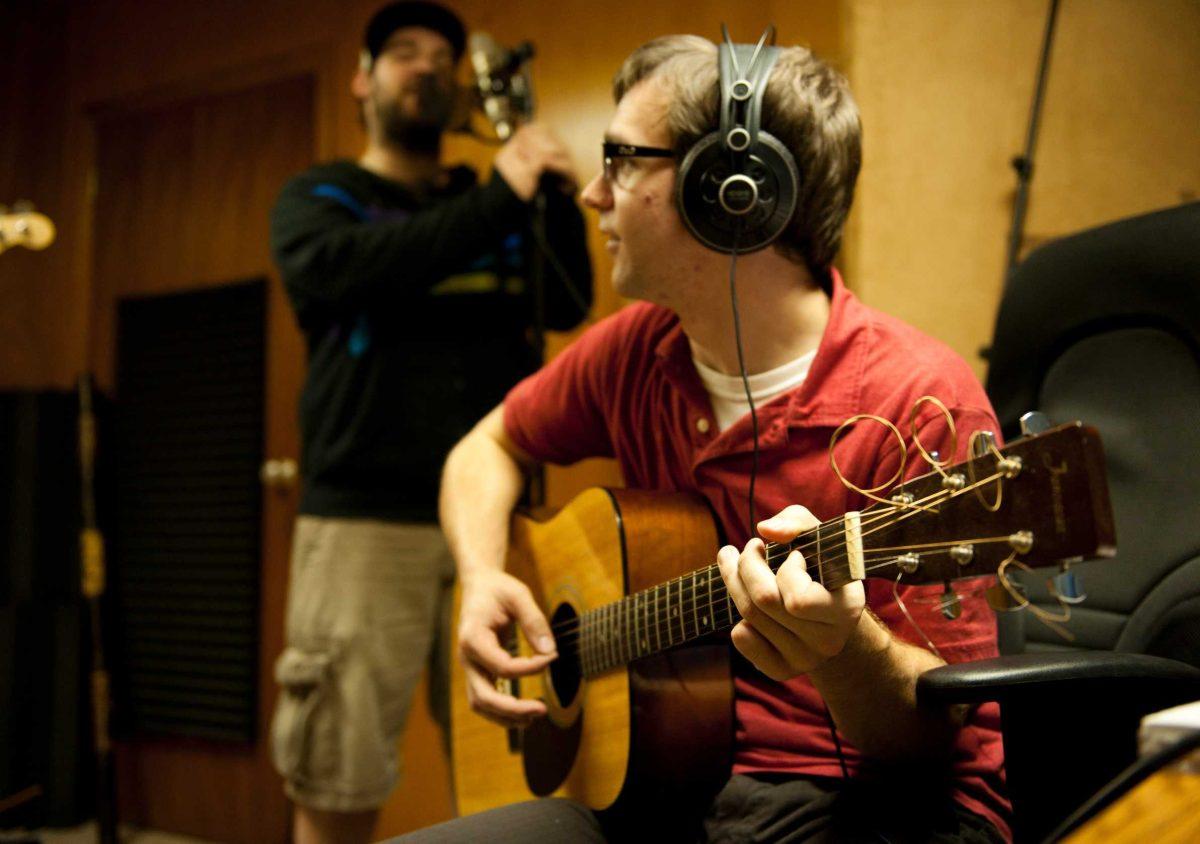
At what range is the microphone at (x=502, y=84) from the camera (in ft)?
6.36

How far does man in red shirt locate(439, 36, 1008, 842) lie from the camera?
906 millimetres

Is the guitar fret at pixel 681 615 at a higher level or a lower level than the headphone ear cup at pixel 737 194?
lower

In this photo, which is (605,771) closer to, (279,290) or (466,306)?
(466,306)

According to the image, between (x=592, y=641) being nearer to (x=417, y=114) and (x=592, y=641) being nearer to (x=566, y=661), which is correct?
(x=566, y=661)

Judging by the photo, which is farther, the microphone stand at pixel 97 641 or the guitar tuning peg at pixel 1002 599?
the microphone stand at pixel 97 641

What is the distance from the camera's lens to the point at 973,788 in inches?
38.5

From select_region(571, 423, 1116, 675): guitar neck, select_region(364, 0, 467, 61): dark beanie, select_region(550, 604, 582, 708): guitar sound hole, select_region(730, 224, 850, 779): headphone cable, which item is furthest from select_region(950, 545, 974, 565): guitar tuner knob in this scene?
select_region(364, 0, 467, 61): dark beanie

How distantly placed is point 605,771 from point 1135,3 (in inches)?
70.7

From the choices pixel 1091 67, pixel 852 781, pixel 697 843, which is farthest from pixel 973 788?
pixel 1091 67

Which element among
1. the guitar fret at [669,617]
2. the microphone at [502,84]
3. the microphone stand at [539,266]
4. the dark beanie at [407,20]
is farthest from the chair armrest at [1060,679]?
the dark beanie at [407,20]

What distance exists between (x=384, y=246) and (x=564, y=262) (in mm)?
381

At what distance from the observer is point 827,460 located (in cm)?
106

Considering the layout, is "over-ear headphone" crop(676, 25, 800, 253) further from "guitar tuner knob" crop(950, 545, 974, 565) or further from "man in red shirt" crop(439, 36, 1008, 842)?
"guitar tuner knob" crop(950, 545, 974, 565)

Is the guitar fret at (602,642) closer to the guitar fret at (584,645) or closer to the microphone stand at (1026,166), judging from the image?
the guitar fret at (584,645)
